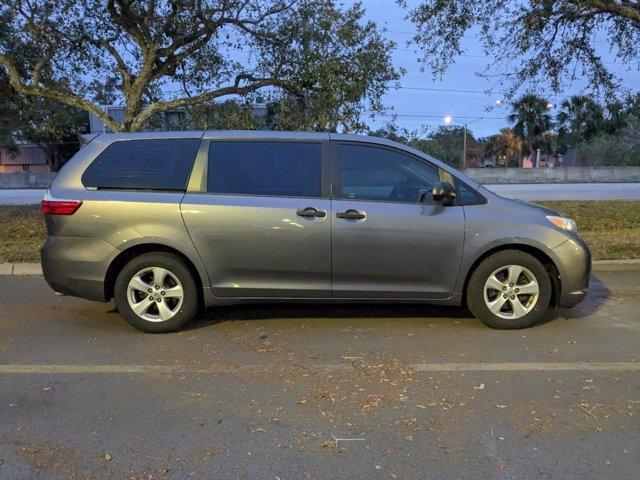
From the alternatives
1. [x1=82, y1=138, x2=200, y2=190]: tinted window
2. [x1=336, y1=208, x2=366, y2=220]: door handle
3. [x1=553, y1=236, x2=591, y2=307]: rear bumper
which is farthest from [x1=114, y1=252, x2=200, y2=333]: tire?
[x1=553, y1=236, x2=591, y2=307]: rear bumper

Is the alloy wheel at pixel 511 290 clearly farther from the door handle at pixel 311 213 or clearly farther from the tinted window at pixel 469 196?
the door handle at pixel 311 213

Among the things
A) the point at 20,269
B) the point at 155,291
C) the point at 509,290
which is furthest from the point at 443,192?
the point at 20,269

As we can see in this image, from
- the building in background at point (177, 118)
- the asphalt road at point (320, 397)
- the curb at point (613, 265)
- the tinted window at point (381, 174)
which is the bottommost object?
the asphalt road at point (320, 397)

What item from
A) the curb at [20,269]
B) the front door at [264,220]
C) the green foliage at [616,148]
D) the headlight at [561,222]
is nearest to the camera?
the front door at [264,220]

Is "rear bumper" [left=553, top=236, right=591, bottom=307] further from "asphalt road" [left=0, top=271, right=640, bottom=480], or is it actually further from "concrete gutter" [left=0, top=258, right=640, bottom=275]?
"concrete gutter" [left=0, top=258, right=640, bottom=275]

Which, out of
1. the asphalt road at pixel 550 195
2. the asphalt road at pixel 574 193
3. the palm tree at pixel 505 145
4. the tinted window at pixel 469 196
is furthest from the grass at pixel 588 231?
the palm tree at pixel 505 145

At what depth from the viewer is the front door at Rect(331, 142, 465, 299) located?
514 centimetres

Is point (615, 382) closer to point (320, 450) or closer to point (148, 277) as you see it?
point (320, 450)

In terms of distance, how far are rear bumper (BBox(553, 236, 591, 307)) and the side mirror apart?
106 cm

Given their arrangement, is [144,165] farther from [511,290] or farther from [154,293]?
[511,290]

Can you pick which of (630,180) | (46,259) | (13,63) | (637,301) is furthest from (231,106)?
(630,180)

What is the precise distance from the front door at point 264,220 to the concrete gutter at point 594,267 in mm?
3983

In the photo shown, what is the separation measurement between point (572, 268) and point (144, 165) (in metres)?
4.03

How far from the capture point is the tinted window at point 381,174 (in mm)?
5277
